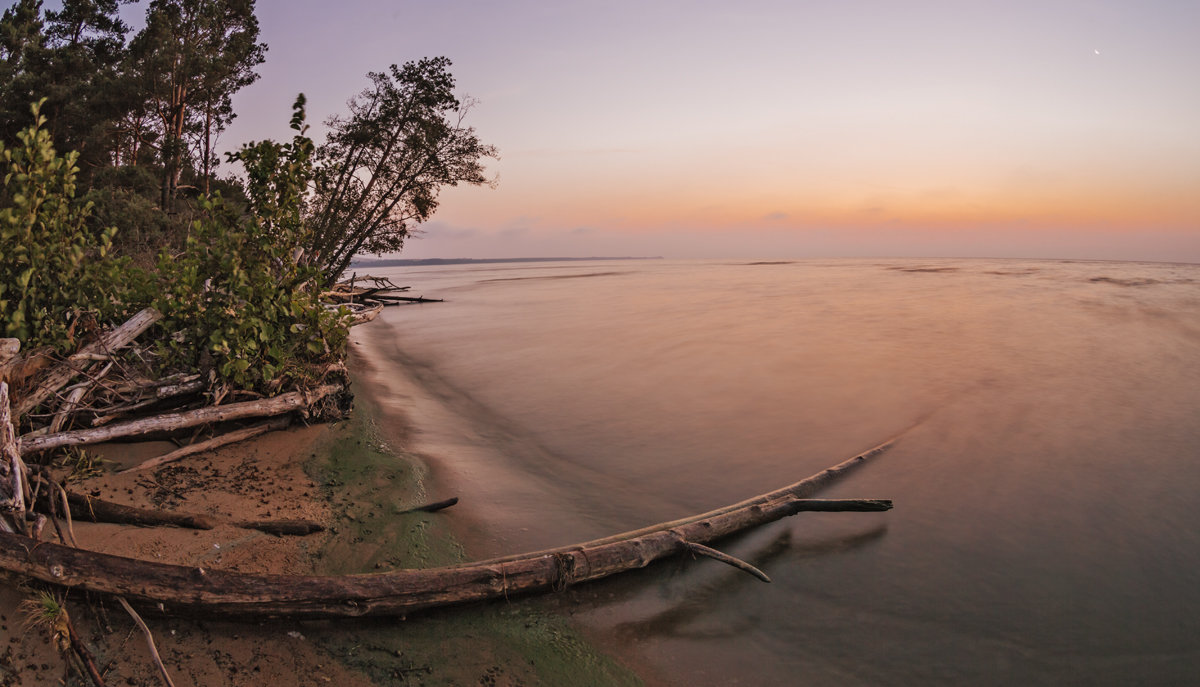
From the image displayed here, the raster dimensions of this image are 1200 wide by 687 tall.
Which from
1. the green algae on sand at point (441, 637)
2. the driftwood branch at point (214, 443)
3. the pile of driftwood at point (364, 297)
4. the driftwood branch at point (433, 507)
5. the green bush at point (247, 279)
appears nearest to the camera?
the green algae on sand at point (441, 637)

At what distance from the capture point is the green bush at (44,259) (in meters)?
5.86

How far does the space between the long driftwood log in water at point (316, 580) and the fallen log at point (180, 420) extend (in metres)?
2.44

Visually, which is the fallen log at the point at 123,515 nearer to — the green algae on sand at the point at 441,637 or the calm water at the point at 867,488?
the green algae on sand at the point at 441,637

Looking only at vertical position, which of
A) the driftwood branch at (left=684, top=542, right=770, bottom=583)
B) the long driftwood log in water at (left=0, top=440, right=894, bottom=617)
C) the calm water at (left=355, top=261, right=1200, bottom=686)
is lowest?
the calm water at (left=355, top=261, right=1200, bottom=686)

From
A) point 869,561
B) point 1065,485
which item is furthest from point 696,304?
point 869,561

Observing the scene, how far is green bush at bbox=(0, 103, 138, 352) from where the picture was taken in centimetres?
586

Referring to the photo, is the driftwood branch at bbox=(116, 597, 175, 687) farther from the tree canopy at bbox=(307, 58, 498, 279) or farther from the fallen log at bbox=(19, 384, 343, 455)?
the tree canopy at bbox=(307, 58, 498, 279)

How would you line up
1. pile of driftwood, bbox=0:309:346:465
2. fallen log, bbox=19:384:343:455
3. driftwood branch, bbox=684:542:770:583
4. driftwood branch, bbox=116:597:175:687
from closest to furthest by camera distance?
driftwood branch, bbox=116:597:175:687 < driftwood branch, bbox=684:542:770:583 < fallen log, bbox=19:384:343:455 < pile of driftwood, bbox=0:309:346:465

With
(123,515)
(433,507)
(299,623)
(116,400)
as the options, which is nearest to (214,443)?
(116,400)

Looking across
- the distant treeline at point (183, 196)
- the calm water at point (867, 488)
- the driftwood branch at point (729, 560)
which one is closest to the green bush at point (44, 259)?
the distant treeline at point (183, 196)

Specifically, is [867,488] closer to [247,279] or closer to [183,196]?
[247,279]

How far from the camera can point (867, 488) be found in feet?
26.9

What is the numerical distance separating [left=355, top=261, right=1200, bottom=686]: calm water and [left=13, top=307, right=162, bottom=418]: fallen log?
156 inches

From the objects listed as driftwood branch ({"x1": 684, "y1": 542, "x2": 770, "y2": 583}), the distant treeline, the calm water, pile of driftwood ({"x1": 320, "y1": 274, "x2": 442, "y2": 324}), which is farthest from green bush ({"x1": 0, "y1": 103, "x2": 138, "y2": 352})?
pile of driftwood ({"x1": 320, "y1": 274, "x2": 442, "y2": 324})
